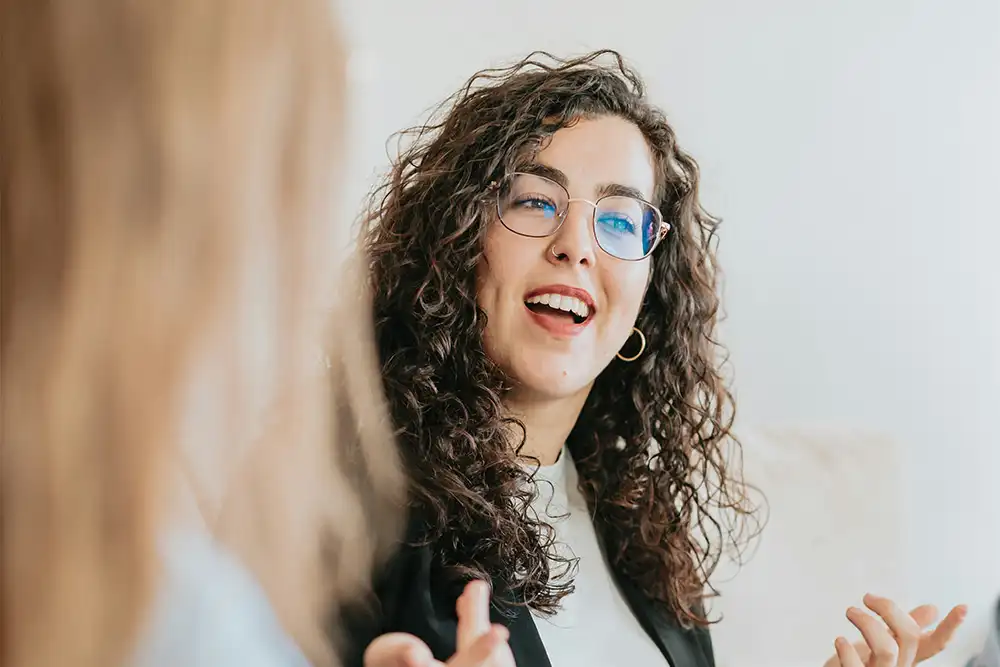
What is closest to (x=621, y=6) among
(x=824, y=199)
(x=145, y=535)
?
(x=824, y=199)

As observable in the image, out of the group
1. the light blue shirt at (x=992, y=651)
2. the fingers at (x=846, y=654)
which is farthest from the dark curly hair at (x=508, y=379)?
the light blue shirt at (x=992, y=651)

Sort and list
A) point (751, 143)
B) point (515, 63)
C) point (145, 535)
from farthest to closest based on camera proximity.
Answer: point (751, 143) < point (515, 63) < point (145, 535)

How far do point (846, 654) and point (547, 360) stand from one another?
0.46m

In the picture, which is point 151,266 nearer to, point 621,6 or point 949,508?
point 621,6

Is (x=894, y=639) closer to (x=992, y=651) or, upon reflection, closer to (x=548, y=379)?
(x=992, y=651)

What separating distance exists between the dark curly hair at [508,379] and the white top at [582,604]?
2 cm

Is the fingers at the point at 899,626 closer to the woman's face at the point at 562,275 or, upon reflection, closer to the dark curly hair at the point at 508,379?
the dark curly hair at the point at 508,379

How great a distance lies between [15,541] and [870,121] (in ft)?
3.06

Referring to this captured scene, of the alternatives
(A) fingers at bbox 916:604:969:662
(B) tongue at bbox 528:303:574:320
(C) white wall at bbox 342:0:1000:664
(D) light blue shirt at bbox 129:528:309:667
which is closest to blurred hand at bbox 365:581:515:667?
(D) light blue shirt at bbox 129:528:309:667

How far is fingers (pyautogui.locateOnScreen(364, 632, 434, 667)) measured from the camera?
742 millimetres

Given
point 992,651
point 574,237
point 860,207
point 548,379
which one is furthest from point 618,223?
point 992,651

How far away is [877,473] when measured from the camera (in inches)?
40.9

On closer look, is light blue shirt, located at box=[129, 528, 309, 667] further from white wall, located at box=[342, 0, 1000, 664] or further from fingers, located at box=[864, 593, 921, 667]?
fingers, located at box=[864, 593, 921, 667]

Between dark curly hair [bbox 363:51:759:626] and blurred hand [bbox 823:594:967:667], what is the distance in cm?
16
